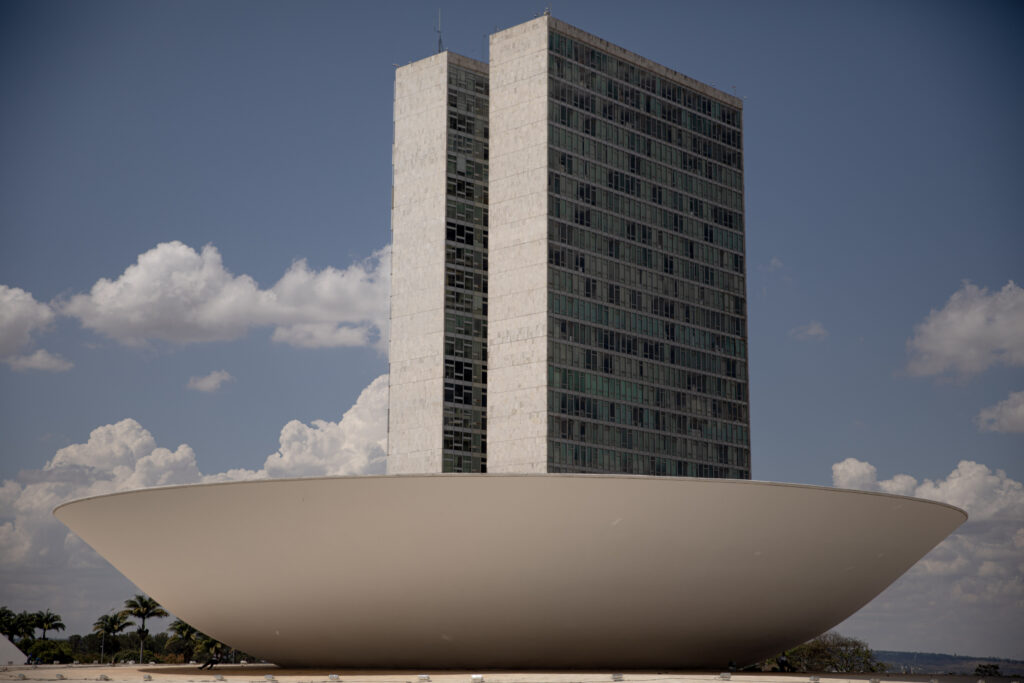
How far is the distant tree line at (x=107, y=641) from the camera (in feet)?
268

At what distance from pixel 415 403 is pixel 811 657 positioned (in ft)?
116

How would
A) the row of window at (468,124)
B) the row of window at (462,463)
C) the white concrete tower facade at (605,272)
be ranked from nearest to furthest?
the row of window at (462,463)
the white concrete tower facade at (605,272)
the row of window at (468,124)

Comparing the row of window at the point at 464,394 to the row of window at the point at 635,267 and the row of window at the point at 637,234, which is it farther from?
the row of window at the point at 637,234

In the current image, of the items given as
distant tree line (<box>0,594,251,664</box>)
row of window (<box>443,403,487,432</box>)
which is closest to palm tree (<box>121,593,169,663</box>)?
distant tree line (<box>0,594,251,664</box>)

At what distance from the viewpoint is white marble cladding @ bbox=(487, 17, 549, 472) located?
9612cm

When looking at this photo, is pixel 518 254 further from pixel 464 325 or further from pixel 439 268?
pixel 464 325

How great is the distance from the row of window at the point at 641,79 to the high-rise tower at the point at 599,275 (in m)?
0.17

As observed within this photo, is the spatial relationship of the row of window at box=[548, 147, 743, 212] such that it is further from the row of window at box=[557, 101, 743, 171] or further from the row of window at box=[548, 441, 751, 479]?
the row of window at box=[548, 441, 751, 479]

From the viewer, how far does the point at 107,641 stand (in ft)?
321

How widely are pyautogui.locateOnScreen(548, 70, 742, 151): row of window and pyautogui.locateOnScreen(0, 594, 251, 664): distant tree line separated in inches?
1965

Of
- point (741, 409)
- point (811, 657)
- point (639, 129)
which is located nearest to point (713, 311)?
point (741, 409)

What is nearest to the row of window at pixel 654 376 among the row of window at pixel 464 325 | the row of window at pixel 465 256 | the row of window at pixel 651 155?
the row of window at pixel 464 325

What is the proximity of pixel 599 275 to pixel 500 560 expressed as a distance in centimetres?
6820

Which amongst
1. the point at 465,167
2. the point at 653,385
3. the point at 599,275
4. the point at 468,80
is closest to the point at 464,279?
the point at 465,167
